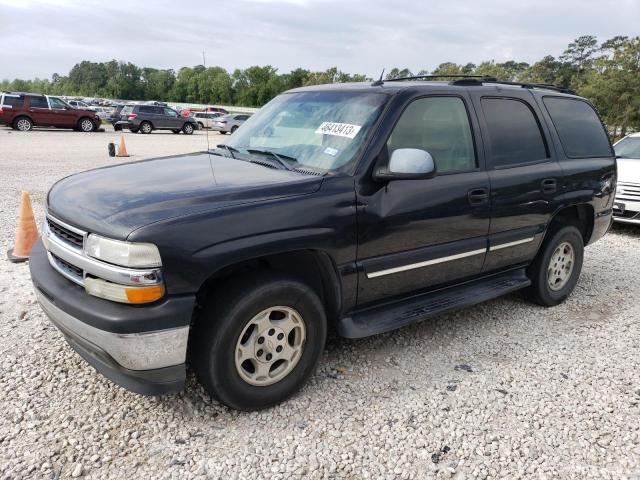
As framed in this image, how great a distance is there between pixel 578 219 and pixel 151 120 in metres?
26.7

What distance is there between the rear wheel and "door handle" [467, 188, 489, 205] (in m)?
25.7

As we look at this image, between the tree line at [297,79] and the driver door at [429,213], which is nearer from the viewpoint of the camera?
the driver door at [429,213]

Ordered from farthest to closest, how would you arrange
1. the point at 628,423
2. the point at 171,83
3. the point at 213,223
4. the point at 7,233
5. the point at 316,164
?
1. the point at 171,83
2. the point at 7,233
3. the point at 316,164
4. the point at 628,423
5. the point at 213,223

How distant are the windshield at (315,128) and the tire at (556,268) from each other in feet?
7.39

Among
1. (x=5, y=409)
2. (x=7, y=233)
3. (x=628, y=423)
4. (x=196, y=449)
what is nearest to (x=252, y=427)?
(x=196, y=449)

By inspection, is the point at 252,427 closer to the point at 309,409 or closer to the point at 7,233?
the point at 309,409

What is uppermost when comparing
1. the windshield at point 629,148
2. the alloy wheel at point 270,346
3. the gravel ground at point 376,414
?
the windshield at point 629,148

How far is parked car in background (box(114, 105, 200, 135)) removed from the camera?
27.3m

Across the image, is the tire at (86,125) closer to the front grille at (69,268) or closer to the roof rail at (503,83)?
the roof rail at (503,83)

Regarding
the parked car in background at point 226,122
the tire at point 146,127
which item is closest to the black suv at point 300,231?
the tire at point 146,127

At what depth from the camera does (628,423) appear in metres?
3.01

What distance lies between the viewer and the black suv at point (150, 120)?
27312mm

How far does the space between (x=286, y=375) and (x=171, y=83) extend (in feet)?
341

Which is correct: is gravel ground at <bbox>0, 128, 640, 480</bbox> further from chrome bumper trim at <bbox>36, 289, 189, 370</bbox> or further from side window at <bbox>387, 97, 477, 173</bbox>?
side window at <bbox>387, 97, 477, 173</bbox>
